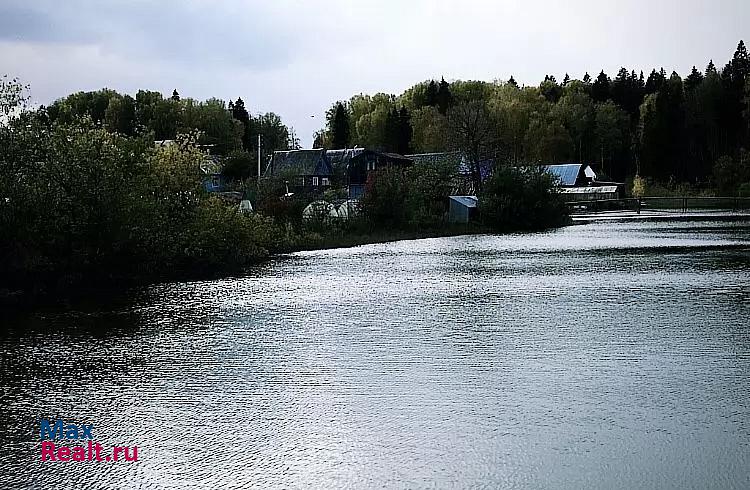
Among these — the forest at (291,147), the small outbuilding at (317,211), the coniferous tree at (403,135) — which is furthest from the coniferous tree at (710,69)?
the small outbuilding at (317,211)

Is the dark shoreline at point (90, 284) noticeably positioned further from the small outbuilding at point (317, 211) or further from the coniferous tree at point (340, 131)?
the coniferous tree at point (340, 131)

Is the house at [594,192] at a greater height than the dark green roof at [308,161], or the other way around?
the dark green roof at [308,161]

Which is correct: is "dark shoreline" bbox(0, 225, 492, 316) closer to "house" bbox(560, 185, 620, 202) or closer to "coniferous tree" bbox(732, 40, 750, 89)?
"house" bbox(560, 185, 620, 202)

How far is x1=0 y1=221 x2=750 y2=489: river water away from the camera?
688 cm

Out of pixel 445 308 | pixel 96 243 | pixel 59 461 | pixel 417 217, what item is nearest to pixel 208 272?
pixel 96 243

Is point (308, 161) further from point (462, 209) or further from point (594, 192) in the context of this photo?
point (462, 209)

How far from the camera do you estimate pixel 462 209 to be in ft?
175

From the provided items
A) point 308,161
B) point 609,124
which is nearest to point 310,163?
point 308,161

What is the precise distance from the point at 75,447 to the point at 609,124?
102149 mm

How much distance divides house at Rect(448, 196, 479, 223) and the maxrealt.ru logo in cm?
4517

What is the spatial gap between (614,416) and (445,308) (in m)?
7.80

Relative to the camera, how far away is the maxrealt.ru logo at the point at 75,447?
7258mm

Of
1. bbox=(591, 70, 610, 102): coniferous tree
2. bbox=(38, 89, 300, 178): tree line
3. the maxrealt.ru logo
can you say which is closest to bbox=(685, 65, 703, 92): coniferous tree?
bbox=(591, 70, 610, 102): coniferous tree

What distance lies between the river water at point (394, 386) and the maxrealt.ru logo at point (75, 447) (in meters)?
0.11
